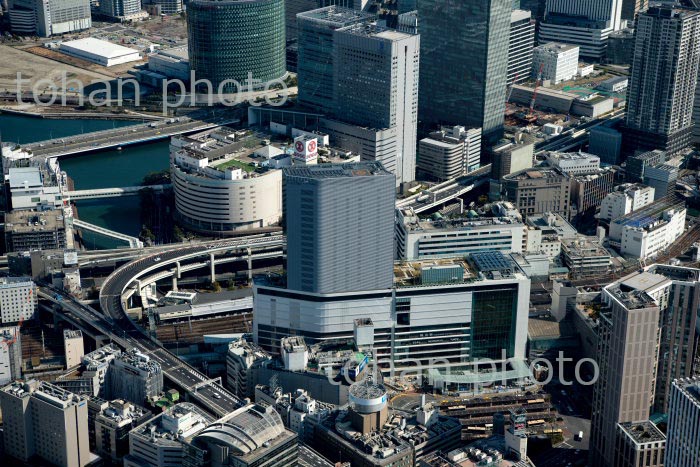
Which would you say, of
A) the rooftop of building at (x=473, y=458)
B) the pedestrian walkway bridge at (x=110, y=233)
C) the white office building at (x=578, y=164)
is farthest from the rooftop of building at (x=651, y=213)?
the pedestrian walkway bridge at (x=110, y=233)

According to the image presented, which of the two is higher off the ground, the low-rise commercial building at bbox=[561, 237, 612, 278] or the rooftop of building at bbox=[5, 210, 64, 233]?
the rooftop of building at bbox=[5, 210, 64, 233]

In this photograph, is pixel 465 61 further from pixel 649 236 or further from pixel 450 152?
pixel 649 236

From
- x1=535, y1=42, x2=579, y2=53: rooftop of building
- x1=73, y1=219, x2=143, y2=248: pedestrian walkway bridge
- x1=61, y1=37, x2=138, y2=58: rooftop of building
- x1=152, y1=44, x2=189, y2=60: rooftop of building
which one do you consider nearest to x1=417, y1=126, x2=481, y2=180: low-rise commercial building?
x1=73, y1=219, x2=143, y2=248: pedestrian walkway bridge

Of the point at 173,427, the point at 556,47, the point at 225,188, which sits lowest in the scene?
the point at 173,427

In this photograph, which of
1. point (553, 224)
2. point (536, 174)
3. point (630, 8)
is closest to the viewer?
point (553, 224)

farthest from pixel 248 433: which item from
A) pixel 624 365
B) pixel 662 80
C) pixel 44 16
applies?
pixel 44 16

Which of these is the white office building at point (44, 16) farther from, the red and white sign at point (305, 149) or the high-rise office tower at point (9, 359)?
the high-rise office tower at point (9, 359)

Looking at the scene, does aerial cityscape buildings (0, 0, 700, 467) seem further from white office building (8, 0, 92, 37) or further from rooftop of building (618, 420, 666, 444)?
white office building (8, 0, 92, 37)
